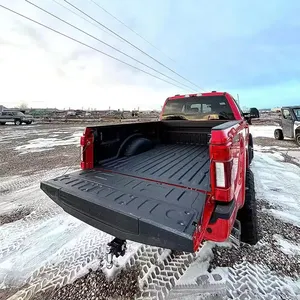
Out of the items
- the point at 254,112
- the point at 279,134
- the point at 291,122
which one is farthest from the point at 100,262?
the point at 279,134

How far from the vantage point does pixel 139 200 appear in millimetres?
1783

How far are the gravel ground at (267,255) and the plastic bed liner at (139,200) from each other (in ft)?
3.03

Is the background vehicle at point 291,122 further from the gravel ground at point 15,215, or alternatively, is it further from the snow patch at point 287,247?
the gravel ground at point 15,215

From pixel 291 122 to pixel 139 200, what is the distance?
11.2 metres

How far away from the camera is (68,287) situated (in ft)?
6.26

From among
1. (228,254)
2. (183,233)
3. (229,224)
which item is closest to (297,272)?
(228,254)

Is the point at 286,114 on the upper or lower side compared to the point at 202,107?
upper

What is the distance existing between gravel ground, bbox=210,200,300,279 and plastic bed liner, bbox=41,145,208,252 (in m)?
0.92

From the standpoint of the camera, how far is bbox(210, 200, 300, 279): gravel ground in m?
2.11

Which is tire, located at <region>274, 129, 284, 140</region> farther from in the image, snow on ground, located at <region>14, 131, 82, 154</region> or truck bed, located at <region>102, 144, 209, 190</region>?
snow on ground, located at <region>14, 131, 82, 154</region>

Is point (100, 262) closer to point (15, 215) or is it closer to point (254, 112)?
point (15, 215)

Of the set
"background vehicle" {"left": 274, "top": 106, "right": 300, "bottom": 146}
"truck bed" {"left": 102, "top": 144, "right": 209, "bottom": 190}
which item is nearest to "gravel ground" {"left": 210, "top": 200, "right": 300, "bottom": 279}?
"truck bed" {"left": 102, "top": 144, "right": 209, "bottom": 190}

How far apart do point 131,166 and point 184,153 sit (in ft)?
4.17

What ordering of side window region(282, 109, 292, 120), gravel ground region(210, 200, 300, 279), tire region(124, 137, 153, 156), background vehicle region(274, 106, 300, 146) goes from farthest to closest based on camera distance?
side window region(282, 109, 292, 120) < background vehicle region(274, 106, 300, 146) < tire region(124, 137, 153, 156) < gravel ground region(210, 200, 300, 279)
